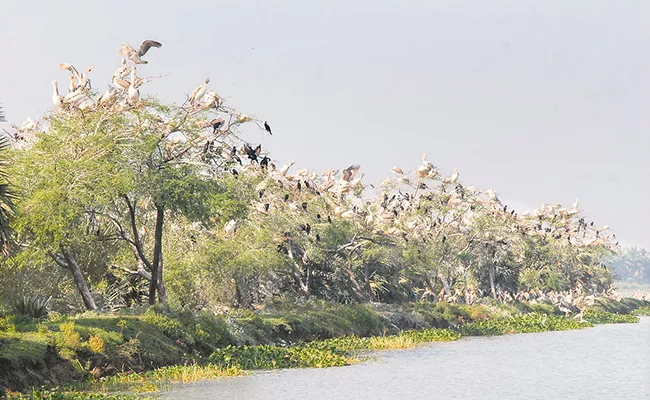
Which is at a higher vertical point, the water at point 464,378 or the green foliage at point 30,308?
the green foliage at point 30,308

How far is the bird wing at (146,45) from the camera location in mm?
33531

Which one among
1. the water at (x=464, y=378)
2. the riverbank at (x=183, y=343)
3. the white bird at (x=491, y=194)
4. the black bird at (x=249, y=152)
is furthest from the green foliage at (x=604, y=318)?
the black bird at (x=249, y=152)

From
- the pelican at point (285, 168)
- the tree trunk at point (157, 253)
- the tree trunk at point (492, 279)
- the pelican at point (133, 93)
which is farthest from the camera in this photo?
the tree trunk at point (492, 279)

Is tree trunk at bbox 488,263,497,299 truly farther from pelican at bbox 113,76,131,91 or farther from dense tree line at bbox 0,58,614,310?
pelican at bbox 113,76,131,91

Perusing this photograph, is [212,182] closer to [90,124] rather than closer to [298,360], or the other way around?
[90,124]

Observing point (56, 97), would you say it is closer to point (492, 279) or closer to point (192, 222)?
point (192, 222)

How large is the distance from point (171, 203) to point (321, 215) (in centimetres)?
2130

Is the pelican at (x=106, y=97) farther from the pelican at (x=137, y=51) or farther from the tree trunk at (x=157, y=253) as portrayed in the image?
the tree trunk at (x=157, y=253)

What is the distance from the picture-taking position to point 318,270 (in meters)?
55.0

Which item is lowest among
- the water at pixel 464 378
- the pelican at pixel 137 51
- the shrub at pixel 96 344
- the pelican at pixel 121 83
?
the water at pixel 464 378

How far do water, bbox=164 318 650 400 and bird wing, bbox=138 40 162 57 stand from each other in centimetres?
1396

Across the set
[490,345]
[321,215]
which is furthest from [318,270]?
[490,345]

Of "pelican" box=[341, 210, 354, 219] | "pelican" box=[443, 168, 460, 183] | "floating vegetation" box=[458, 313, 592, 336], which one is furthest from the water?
"pelican" box=[443, 168, 460, 183]

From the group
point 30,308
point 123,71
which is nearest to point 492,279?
point 123,71
